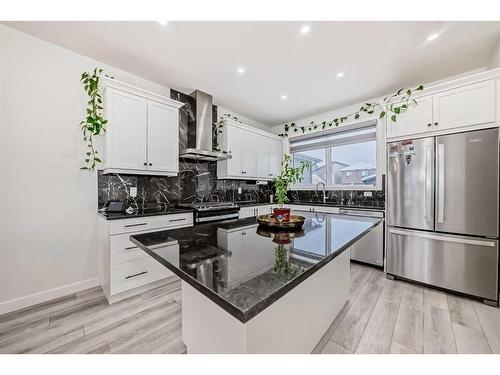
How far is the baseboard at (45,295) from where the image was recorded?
1.92 metres

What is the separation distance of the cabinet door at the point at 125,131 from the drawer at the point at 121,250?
0.81 metres

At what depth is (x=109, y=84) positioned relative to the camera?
2287 mm

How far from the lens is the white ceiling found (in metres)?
1.89

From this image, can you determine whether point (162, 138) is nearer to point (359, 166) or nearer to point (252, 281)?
point (252, 281)

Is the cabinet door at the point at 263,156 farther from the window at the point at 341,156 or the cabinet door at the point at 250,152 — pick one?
the window at the point at 341,156

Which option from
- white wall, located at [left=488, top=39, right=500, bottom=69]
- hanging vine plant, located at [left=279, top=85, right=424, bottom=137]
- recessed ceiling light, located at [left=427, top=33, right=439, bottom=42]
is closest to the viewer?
recessed ceiling light, located at [left=427, top=33, right=439, bottom=42]

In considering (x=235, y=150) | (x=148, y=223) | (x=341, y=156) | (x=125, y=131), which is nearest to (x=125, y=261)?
(x=148, y=223)

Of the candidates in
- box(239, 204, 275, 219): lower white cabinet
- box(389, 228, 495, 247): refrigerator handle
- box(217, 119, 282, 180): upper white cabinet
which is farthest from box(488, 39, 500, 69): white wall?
box(239, 204, 275, 219): lower white cabinet

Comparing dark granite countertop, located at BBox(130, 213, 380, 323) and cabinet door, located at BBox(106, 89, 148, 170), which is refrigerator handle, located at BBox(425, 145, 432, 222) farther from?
cabinet door, located at BBox(106, 89, 148, 170)

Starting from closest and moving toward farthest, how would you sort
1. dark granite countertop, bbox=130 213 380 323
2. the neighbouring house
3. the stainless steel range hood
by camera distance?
dark granite countertop, bbox=130 213 380 323, the stainless steel range hood, the neighbouring house

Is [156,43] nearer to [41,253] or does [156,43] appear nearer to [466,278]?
[41,253]

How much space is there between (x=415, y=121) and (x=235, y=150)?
2561 mm

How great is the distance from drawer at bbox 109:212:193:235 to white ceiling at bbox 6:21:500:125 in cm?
184

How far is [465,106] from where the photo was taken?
7.09 feet
